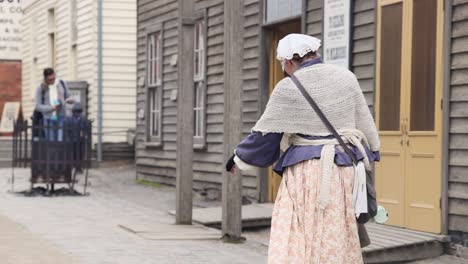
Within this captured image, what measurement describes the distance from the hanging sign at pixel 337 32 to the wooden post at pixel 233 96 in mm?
1663

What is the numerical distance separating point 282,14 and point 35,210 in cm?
398

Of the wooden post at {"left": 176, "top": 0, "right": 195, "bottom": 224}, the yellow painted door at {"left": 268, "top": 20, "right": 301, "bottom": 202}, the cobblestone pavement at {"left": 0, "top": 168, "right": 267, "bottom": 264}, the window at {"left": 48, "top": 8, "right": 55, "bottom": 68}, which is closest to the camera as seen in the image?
the cobblestone pavement at {"left": 0, "top": 168, "right": 267, "bottom": 264}

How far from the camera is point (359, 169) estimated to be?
519cm

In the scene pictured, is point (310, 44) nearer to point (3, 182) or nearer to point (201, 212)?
point (201, 212)

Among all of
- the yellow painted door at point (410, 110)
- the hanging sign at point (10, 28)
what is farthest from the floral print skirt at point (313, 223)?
the hanging sign at point (10, 28)

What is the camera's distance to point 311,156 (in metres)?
5.17

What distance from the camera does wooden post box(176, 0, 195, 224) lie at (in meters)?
10.0

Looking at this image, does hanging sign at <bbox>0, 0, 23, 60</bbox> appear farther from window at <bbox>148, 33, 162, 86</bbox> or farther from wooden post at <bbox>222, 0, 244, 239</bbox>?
wooden post at <bbox>222, 0, 244, 239</bbox>

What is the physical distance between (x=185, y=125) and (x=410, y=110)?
242 cm

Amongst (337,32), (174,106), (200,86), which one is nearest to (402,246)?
(337,32)

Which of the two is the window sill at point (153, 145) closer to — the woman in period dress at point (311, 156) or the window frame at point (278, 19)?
the window frame at point (278, 19)

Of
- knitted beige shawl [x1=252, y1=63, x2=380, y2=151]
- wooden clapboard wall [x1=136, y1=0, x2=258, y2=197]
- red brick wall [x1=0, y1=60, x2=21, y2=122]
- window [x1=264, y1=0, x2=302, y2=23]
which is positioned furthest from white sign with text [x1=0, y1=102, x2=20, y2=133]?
knitted beige shawl [x1=252, y1=63, x2=380, y2=151]

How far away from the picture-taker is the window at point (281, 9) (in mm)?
11648

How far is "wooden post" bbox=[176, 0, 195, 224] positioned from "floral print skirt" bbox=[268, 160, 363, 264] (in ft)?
16.0
